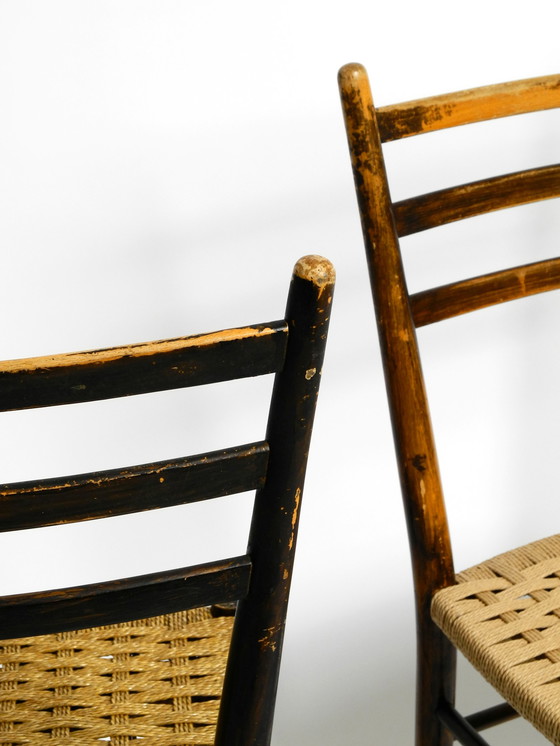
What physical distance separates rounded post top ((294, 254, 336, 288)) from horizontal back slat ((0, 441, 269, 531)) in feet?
0.36

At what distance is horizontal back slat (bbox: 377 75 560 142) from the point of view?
2.88ft

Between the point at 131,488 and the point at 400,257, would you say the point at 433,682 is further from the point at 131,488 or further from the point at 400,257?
the point at 131,488

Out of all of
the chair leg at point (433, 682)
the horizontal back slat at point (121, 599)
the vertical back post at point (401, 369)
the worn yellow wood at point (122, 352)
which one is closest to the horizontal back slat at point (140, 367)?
the worn yellow wood at point (122, 352)

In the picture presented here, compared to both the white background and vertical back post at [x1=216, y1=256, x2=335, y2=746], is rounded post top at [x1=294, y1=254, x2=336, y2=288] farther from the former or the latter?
the white background

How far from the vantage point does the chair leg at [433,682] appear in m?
0.96

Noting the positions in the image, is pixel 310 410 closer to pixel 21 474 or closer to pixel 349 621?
pixel 21 474

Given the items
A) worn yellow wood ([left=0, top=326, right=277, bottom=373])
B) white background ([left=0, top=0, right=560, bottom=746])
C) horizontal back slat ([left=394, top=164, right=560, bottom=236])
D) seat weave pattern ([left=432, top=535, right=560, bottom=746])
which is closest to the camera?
worn yellow wood ([left=0, top=326, right=277, bottom=373])

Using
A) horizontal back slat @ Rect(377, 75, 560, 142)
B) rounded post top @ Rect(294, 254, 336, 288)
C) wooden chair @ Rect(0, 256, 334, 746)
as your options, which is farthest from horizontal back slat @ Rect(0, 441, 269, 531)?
horizontal back slat @ Rect(377, 75, 560, 142)

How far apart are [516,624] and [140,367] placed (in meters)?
0.52

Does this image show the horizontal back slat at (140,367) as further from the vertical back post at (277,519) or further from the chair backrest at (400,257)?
the chair backrest at (400,257)

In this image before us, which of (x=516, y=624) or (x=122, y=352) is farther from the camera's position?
(x=516, y=624)

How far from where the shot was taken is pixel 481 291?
3.10 ft

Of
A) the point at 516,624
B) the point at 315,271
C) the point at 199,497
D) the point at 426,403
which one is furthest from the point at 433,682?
the point at 315,271

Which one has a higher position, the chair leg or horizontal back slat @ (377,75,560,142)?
Result: horizontal back slat @ (377,75,560,142)
